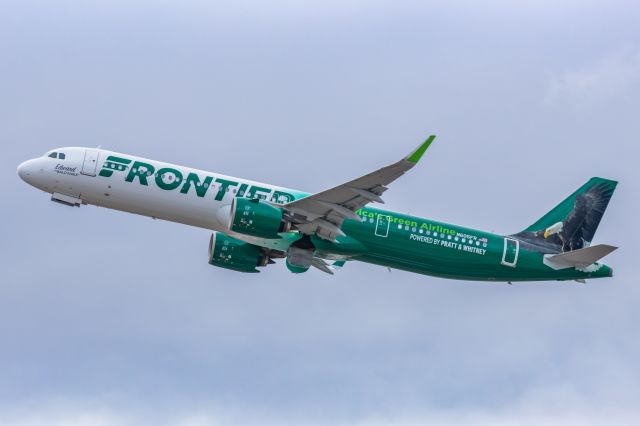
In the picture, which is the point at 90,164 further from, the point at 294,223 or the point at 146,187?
the point at 294,223

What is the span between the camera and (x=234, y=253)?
208 ft

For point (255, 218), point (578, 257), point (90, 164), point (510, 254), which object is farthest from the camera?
point (510, 254)

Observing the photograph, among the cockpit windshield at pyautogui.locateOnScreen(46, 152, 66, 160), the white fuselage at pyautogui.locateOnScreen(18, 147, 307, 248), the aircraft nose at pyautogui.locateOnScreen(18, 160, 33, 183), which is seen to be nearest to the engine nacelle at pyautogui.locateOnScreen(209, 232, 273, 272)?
the white fuselage at pyautogui.locateOnScreen(18, 147, 307, 248)

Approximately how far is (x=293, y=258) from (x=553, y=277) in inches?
607

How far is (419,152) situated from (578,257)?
15175 mm

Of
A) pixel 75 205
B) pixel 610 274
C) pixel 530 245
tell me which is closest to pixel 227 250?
pixel 75 205

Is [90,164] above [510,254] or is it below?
above

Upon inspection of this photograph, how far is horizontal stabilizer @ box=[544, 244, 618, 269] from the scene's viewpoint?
5986 centimetres

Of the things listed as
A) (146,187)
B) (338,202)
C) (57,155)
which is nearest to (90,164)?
(57,155)

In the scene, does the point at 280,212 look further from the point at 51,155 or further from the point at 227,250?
the point at 51,155

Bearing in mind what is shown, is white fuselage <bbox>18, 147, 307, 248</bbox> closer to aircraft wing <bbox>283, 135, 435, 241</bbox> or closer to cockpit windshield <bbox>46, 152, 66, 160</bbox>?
cockpit windshield <bbox>46, 152, 66, 160</bbox>

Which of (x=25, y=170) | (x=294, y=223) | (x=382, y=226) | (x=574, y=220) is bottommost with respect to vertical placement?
(x=294, y=223)

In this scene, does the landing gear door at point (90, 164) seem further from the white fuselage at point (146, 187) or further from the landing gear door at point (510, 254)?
the landing gear door at point (510, 254)

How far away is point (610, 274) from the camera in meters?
62.7
